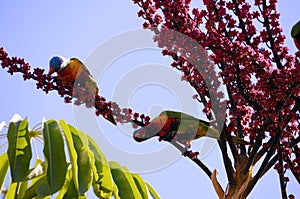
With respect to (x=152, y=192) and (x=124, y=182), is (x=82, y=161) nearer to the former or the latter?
(x=124, y=182)

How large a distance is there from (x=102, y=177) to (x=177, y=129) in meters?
0.51

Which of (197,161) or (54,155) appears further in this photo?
(197,161)

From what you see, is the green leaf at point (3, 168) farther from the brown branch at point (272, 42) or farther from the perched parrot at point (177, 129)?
the brown branch at point (272, 42)

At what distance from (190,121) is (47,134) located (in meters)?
0.67

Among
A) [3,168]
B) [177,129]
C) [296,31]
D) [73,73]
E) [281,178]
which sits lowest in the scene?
[3,168]

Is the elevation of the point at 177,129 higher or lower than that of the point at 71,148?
higher

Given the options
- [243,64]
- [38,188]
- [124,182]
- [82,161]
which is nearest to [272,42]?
[243,64]

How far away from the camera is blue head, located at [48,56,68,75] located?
2213 millimetres

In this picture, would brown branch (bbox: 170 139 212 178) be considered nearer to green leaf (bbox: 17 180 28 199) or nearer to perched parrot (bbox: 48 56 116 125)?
perched parrot (bbox: 48 56 116 125)

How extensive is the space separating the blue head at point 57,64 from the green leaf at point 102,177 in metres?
0.56

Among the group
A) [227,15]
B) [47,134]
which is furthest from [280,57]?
[47,134]

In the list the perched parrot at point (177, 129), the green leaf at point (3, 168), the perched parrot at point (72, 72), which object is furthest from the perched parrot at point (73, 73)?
the green leaf at point (3, 168)

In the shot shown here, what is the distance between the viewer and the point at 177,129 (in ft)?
6.97

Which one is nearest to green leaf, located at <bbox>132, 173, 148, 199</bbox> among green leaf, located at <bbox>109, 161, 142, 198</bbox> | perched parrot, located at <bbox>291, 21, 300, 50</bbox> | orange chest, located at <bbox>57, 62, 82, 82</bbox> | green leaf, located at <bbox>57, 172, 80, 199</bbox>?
green leaf, located at <bbox>109, 161, 142, 198</bbox>
